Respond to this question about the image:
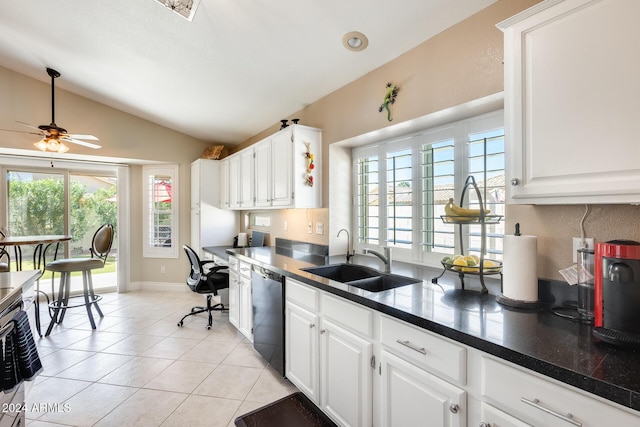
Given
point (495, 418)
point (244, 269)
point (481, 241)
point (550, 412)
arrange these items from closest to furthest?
point (550, 412) < point (495, 418) < point (481, 241) < point (244, 269)

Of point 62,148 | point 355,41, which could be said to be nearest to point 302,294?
point 355,41

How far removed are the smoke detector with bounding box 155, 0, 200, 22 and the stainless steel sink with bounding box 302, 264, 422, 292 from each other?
1.89 meters

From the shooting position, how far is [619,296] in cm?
92

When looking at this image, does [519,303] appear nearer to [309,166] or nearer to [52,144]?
[309,166]

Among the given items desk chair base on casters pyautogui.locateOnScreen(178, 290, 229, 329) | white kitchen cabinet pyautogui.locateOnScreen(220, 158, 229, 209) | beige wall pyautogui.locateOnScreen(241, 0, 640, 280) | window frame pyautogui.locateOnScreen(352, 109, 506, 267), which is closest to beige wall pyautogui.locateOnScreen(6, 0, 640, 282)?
beige wall pyautogui.locateOnScreen(241, 0, 640, 280)

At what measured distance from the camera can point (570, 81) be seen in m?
1.07

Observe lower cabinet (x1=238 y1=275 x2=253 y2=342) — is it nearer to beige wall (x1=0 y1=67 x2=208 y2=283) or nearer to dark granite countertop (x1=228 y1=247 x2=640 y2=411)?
dark granite countertop (x1=228 y1=247 x2=640 y2=411)

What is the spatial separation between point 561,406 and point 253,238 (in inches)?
145

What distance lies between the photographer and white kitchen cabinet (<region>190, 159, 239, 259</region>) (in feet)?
14.5

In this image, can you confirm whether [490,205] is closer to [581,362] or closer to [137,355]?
[581,362]

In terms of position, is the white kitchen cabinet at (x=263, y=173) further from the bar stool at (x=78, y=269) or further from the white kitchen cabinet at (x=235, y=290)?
the bar stool at (x=78, y=269)

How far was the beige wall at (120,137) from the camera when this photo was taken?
11.3 feet

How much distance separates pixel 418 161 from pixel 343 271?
102 centimetres

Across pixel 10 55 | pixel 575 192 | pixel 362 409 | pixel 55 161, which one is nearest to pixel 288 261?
pixel 362 409
